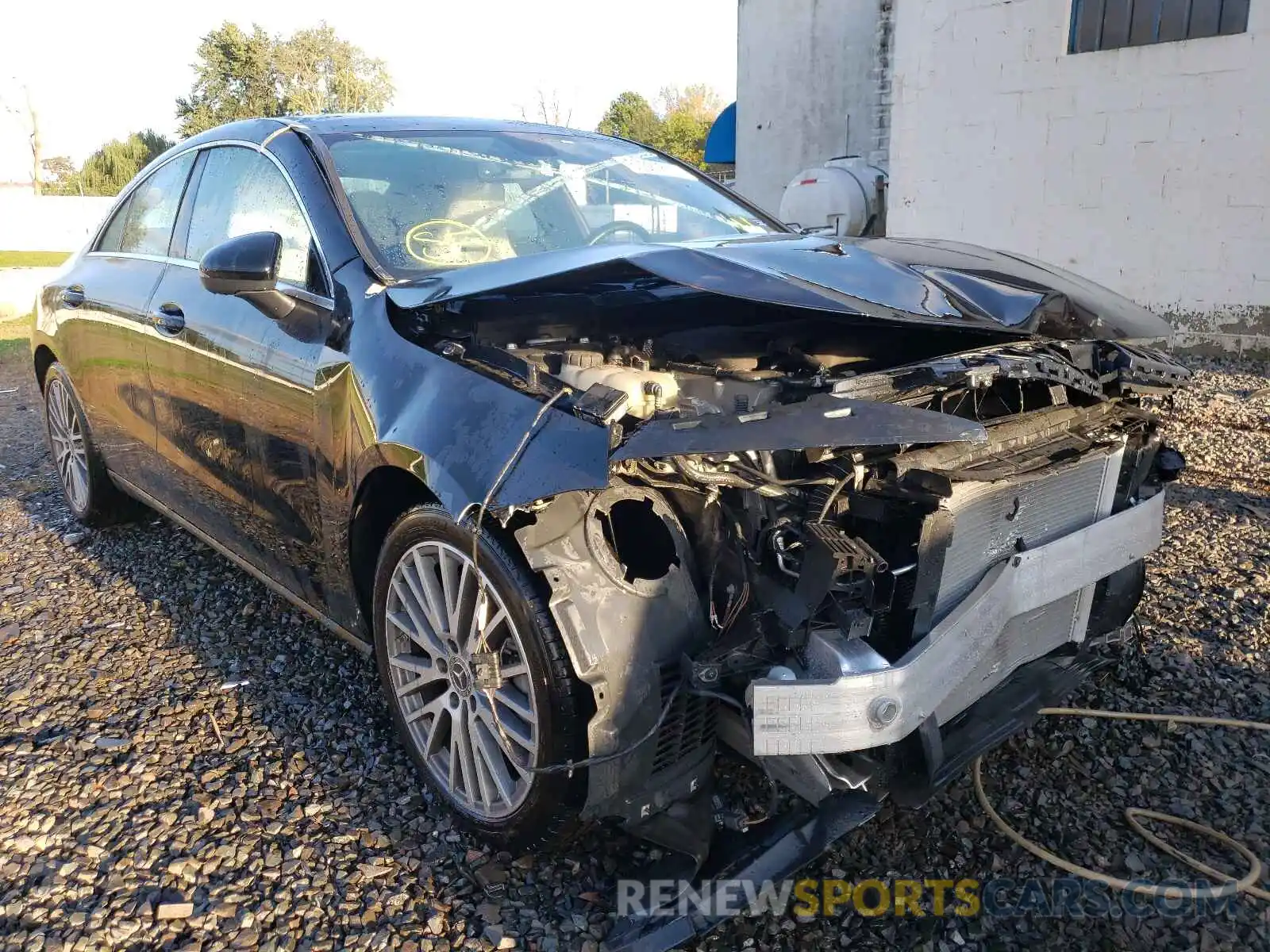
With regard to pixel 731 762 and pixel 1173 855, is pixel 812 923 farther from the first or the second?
pixel 1173 855

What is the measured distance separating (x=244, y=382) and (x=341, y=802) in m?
1.33

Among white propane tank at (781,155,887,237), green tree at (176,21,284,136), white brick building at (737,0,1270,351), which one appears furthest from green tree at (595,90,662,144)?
white brick building at (737,0,1270,351)

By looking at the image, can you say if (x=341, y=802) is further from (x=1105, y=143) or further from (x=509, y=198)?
(x=1105, y=143)

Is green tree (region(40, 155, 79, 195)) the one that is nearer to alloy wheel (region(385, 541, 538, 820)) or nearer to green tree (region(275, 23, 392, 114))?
green tree (region(275, 23, 392, 114))

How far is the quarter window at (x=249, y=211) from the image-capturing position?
9.07 ft

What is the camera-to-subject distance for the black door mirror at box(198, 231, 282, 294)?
8.25 feet

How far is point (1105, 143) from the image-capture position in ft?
28.7

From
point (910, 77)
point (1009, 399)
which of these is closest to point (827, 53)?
point (910, 77)

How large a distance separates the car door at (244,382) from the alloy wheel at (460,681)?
474mm

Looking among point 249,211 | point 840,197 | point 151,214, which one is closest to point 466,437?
point 249,211

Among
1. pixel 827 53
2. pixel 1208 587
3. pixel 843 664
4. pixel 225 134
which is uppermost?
pixel 827 53

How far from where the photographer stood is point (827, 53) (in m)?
15.1

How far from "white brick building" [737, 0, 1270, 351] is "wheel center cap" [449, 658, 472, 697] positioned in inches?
344

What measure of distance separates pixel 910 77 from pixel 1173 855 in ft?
31.2
